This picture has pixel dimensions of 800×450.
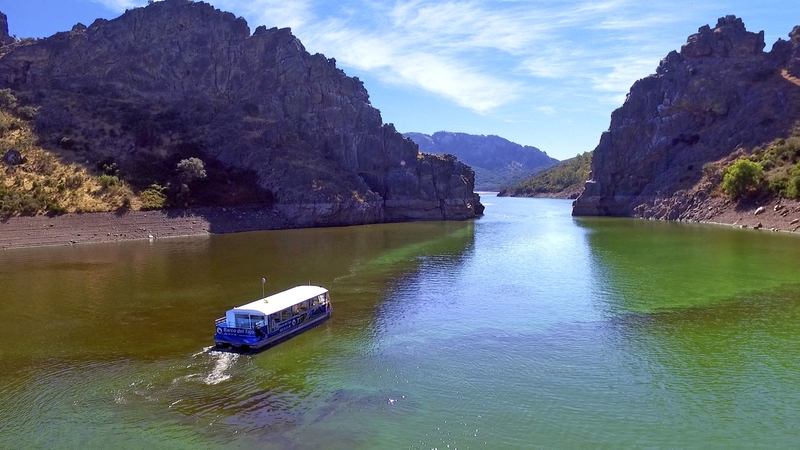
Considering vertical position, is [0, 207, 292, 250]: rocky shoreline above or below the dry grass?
below

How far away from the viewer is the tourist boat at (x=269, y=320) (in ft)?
98.3

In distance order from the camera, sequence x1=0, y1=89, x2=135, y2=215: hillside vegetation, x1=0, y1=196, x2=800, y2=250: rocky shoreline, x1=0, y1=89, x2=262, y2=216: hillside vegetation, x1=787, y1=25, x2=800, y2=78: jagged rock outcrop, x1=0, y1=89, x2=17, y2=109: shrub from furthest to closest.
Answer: x1=787, y1=25, x2=800, y2=78: jagged rock outcrop
x1=0, y1=89, x2=17, y2=109: shrub
x1=0, y1=89, x2=262, y2=216: hillside vegetation
x1=0, y1=89, x2=135, y2=215: hillside vegetation
x1=0, y1=196, x2=800, y2=250: rocky shoreline

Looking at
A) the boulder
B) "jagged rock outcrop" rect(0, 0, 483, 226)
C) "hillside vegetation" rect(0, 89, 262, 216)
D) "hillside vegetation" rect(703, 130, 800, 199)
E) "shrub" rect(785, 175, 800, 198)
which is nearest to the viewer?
"hillside vegetation" rect(0, 89, 262, 216)

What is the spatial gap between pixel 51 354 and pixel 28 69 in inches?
4735

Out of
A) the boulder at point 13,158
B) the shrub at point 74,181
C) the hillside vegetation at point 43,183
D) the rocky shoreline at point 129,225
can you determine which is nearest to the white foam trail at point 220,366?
the rocky shoreline at point 129,225

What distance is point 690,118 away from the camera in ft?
440

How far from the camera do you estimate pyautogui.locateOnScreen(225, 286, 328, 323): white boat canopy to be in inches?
1210

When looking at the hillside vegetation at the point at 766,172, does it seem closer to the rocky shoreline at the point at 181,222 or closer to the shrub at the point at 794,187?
the shrub at the point at 794,187

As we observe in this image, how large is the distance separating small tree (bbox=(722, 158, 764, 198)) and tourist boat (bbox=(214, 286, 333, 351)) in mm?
92696

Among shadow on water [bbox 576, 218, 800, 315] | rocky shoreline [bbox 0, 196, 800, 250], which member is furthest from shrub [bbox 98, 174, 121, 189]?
shadow on water [bbox 576, 218, 800, 315]

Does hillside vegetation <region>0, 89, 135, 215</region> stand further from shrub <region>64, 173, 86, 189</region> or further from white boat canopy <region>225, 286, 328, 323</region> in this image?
white boat canopy <region>225, 286, 328, 323</region>

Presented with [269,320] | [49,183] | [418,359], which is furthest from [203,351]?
[49,183]

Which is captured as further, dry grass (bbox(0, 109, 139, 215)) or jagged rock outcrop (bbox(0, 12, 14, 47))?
Result: jagged rock outcrop (bbox(0, 12, 14, 47))

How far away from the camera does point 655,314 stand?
3694cm
